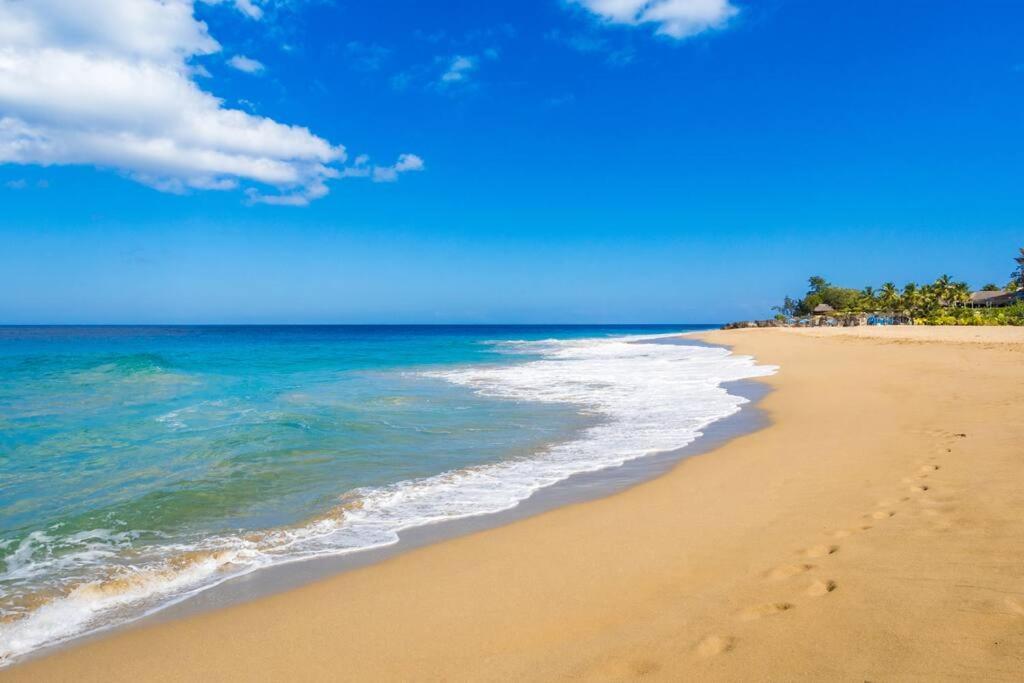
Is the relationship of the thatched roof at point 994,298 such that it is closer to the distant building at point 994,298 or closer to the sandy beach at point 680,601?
the distant building at point 994,298

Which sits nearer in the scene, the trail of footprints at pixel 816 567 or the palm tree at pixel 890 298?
the trail of footprints at pixel 816 567

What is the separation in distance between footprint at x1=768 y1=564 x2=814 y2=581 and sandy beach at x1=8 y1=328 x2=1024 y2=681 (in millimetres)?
18

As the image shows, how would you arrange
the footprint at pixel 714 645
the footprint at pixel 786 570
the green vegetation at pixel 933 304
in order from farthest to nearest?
the green vegetation at pixel 933 304
the footprint at pixel 786 570
the footprint at pixel 714 645

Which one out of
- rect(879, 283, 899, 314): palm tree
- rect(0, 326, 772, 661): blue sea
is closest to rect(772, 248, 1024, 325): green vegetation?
rect(879, 283, 899, 314): palm tree

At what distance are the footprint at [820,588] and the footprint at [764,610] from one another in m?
0.22

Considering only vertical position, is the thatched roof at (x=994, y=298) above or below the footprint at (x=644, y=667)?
above

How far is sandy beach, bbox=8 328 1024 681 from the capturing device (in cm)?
289

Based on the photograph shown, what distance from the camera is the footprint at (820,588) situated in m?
3.46

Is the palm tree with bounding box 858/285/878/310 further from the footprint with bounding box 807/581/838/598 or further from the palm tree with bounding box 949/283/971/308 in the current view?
the footprint with bounding box 807/581/838/598

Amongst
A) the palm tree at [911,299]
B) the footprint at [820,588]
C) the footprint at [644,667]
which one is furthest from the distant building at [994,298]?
the footprint at [644,667]

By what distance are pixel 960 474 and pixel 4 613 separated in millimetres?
8898

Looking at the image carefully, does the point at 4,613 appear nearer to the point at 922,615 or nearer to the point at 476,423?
the point at 922,615

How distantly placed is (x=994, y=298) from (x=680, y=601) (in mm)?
84726

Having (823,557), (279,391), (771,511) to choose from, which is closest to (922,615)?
(823,557)
